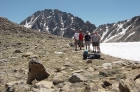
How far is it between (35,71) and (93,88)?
321cm

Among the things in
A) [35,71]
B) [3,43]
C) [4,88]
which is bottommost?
[4,88]

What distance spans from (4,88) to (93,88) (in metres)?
3.87

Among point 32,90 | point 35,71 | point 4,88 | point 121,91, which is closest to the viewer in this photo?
point 121,91

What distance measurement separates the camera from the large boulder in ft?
31.4

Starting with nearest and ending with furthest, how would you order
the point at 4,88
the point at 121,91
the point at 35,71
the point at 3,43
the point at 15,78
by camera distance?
the point at 121,91 → the point at 4,88 → the point at 35,71 → the point at 15,78 → the point at 3,43

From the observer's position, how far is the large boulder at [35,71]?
9.57 metres

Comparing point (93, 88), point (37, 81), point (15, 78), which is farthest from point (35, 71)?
point (93, 88)

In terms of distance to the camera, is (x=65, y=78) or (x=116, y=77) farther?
(x=65, y=78)

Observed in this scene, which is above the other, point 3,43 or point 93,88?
point 3,43

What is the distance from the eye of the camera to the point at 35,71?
9711mm

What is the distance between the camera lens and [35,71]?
9711 mm

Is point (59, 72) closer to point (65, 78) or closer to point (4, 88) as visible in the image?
point (65, 78)

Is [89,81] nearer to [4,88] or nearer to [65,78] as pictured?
[65,78]

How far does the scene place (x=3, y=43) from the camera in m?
23.9
